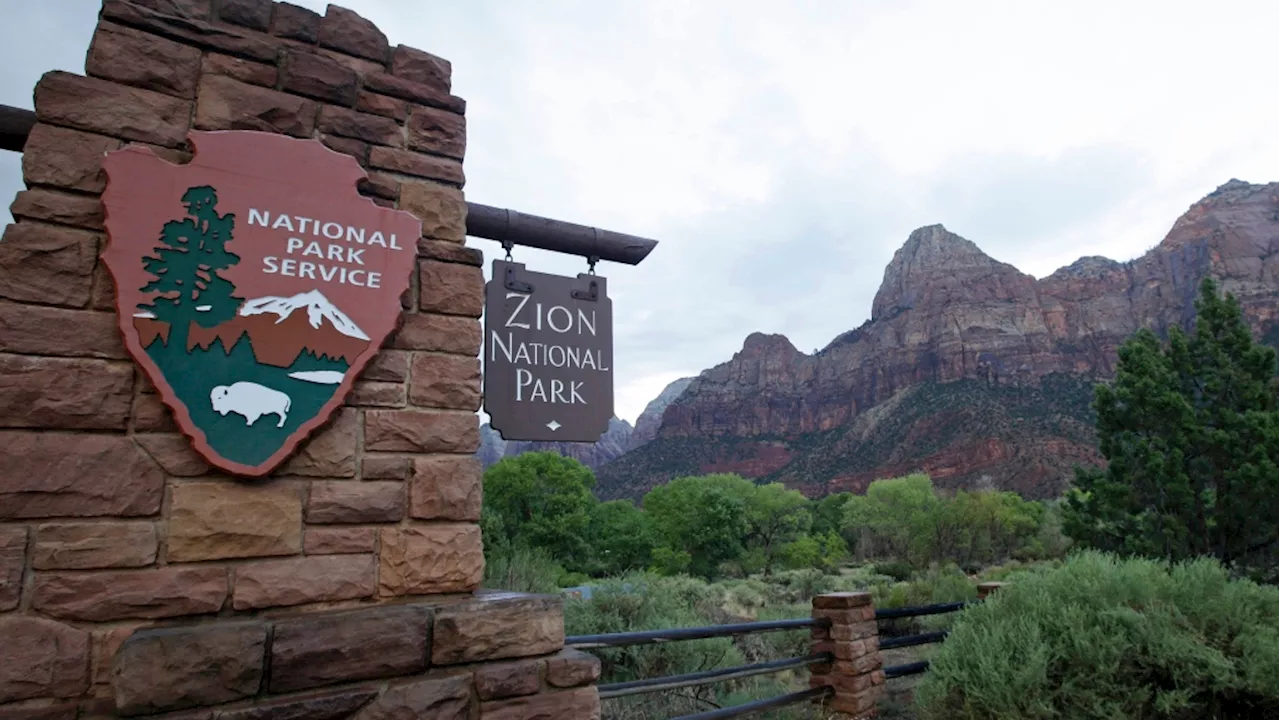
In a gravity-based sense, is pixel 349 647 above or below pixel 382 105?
below

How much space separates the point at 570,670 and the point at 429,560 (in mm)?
599

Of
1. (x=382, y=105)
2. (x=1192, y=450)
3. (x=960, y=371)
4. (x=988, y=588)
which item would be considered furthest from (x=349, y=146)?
(x=960, y=371)

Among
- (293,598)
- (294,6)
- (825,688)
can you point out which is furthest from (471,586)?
(825,688)

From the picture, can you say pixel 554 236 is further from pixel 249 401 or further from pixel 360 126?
pixel 249 401

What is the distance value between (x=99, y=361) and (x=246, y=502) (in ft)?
1.85

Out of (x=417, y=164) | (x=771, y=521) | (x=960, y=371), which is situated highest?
(x=960, y=371)

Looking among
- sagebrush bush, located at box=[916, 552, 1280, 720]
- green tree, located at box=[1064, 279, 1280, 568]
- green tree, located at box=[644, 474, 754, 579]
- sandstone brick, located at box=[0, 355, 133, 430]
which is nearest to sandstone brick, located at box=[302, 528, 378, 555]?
sandstone brick, located at box=[0, 355, 133, 430]

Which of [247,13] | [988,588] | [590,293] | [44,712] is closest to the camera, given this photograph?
[44,712]

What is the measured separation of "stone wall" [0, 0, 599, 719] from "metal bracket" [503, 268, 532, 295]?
405 millimetres

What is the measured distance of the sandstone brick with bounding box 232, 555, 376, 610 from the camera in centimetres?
197

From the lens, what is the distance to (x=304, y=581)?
2.04 m

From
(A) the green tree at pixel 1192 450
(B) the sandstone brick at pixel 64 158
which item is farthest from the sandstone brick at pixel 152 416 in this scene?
(A) the green tree at pixel 1192 450

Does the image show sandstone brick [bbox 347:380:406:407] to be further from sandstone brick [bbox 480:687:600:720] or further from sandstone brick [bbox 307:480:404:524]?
sandstone brick [bbox 480:687:600:720]

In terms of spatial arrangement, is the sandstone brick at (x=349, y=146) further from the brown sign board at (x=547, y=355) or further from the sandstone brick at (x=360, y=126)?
the brown sign board at (x=547, y=355)
